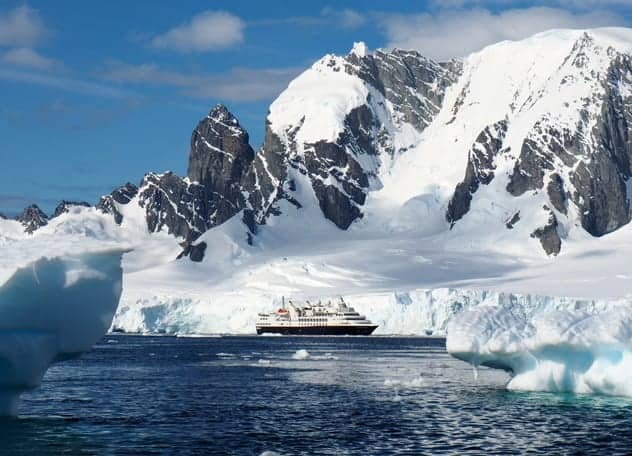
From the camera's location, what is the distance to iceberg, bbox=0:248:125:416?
4588 centimetres

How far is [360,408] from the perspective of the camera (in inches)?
2404

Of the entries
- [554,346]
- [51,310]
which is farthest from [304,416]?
[51,310]

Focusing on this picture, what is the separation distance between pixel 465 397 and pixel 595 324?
1069 centimetres

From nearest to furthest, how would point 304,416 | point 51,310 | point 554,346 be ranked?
point 51,310 < point 304,416 < point 554,346

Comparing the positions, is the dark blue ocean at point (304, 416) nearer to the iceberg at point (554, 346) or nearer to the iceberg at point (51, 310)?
the iceberg at point (554, 346)

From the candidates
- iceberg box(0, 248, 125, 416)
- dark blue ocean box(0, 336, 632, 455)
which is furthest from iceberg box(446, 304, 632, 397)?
iceberg box(0, 248, 125, 416)

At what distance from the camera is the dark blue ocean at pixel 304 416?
46094 mm

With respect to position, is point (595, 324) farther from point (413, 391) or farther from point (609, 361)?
point (413, 391)

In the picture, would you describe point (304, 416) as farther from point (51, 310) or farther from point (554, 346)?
point (51, 310)

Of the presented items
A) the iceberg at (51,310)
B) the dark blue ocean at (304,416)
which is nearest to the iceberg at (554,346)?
the dark blue ocean at (304,416)

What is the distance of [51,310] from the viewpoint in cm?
4731

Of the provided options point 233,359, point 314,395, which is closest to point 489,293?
point 233,359

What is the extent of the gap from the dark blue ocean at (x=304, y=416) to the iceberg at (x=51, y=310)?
10.4ft

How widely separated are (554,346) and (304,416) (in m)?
14.6
